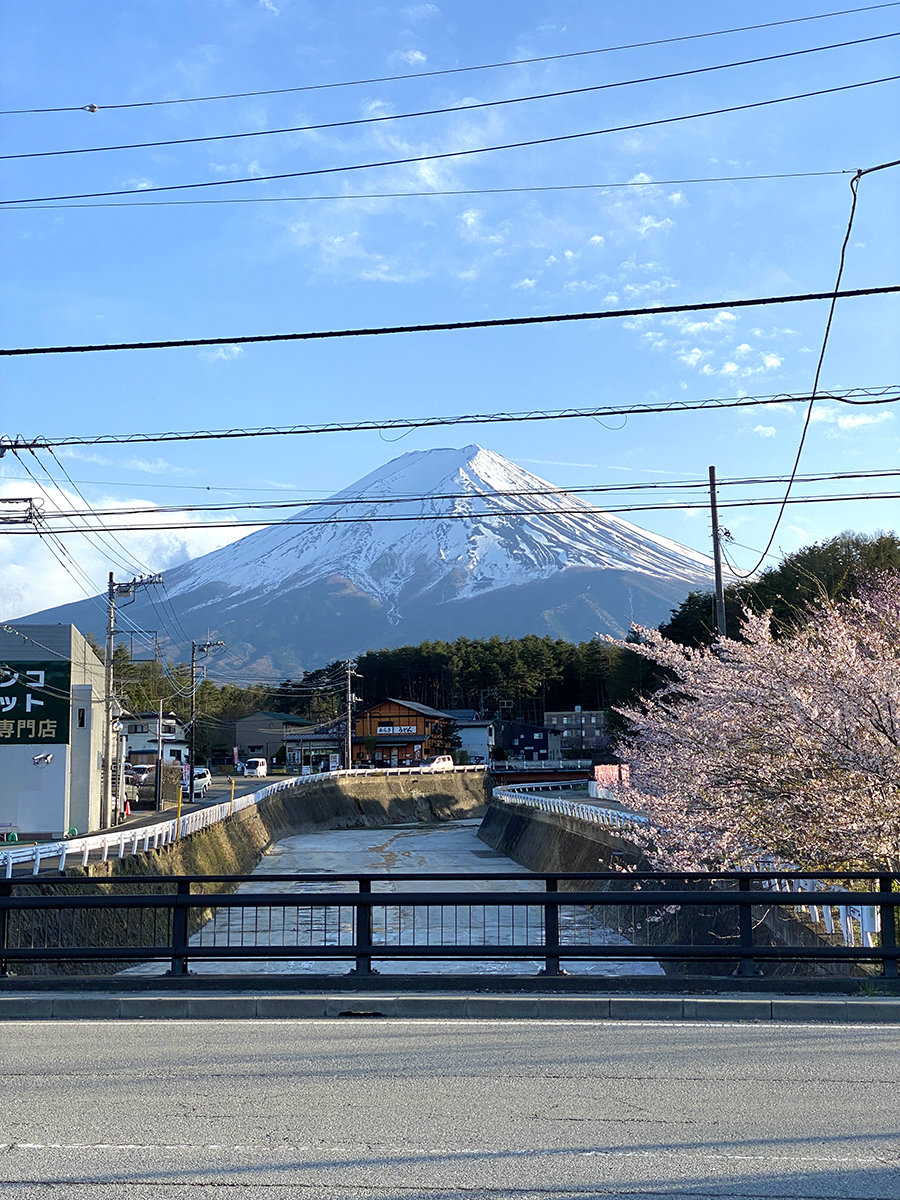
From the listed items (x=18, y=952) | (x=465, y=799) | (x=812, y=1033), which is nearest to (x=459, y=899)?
(x=812, y=1033)

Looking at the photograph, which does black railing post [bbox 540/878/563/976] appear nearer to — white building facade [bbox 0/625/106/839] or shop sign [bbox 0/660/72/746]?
white building facade [bbox 0/625/106/839]

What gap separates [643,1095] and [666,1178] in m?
1.51

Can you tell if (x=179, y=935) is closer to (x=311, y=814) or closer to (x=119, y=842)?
(x=119, y=842)

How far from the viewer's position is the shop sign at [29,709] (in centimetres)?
4700

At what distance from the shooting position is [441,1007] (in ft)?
31.7

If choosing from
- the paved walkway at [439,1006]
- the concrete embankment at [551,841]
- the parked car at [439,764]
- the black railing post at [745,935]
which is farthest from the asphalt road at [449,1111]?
the parked car at [439,764]

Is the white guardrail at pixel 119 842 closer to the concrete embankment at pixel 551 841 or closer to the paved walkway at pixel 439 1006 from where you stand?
the paved walkway at pixel 439 1006

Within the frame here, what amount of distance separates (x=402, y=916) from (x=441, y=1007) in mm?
12316

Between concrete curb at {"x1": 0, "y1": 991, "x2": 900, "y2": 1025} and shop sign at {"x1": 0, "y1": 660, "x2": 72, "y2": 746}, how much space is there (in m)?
39.3

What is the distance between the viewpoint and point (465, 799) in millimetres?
96562

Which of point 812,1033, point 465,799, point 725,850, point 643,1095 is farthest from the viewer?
point 465,799

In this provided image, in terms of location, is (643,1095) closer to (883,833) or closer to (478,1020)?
(478,1020)

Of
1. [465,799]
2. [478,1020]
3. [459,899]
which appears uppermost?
[459,899]

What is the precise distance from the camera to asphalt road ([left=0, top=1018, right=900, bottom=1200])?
18.0ft
